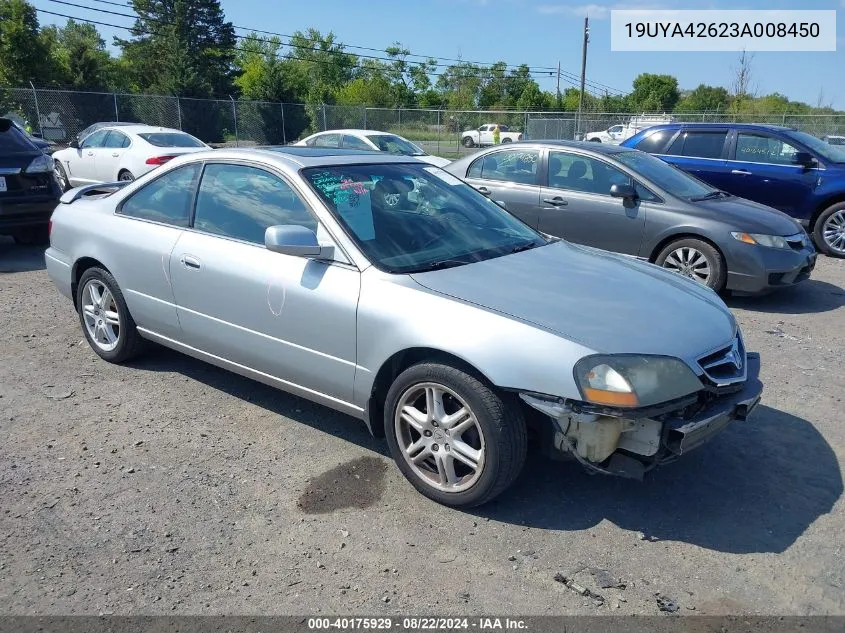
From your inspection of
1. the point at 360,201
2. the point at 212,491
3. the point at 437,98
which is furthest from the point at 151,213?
the point at 437,98

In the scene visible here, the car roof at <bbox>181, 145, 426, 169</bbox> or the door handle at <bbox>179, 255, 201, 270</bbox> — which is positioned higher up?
the car roof at <bbox>181, 145, 426, 169</bbox>

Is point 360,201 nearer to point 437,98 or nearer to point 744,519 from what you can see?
point 744,519

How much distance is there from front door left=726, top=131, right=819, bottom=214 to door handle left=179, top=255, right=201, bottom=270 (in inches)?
328

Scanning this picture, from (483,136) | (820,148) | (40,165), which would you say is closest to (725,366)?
(40,165)

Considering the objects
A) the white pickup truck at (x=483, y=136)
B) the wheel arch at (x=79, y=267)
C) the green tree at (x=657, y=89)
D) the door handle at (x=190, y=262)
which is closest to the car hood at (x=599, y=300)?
the door handle at (x=190, y=262)

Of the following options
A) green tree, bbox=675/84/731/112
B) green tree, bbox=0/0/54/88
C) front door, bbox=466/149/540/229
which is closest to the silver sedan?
front door, bbox=466/149/540/229

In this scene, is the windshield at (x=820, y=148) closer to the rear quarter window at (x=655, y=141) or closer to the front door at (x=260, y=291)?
the rear quarter window at (x=655, y=141)

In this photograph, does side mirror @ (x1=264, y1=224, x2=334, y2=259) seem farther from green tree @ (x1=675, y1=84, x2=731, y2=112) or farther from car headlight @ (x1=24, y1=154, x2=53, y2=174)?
green tree @ (x1=675, y1=84, x2=731, y2=112)

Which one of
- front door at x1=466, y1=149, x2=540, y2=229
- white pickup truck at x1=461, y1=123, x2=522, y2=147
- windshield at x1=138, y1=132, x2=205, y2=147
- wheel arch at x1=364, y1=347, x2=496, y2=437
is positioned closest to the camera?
wheel arch at x1=364, y1=347, x2=496, y2=437

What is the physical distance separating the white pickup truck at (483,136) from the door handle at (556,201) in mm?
29881

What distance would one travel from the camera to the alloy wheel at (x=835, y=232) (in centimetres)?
945

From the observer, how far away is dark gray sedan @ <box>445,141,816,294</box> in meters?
6.87

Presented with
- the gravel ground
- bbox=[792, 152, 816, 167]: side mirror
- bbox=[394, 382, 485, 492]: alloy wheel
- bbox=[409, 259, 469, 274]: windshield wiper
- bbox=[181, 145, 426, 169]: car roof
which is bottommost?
the gravel ground

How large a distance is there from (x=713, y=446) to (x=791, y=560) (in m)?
1.04
